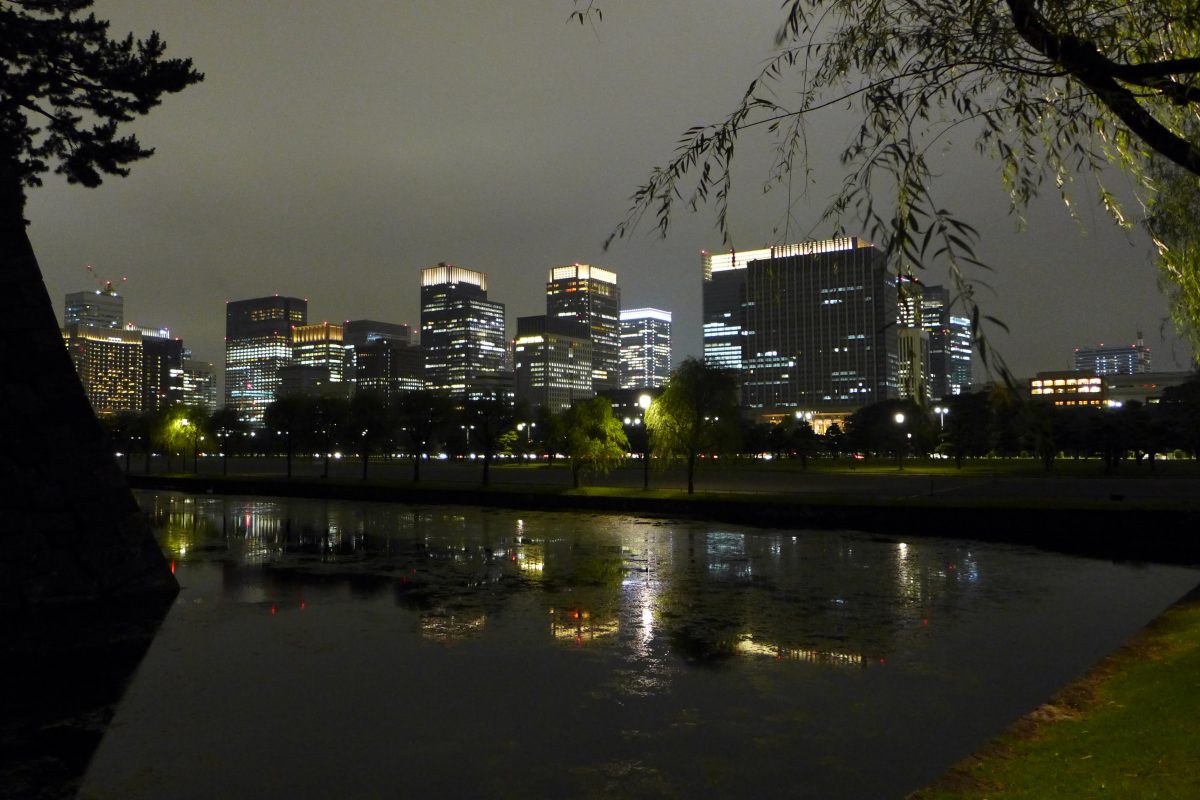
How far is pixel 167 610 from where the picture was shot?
15.8 m

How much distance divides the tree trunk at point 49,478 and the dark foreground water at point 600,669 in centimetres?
158

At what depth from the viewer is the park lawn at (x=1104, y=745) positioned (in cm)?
638

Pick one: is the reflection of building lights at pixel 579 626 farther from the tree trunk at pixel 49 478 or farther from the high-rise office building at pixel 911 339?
the high-rise office building at pixel 911 339

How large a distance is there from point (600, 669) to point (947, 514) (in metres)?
20.8

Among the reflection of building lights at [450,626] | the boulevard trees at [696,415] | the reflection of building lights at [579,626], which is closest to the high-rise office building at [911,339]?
the reflection of building lights at [579,626]

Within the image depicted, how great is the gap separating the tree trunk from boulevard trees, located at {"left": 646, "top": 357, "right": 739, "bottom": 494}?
88.8 ft

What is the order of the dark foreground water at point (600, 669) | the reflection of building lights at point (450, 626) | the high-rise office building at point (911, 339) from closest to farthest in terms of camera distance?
1. the high-rise office building at point (911, 339)
2. the dark foreground water at point (600, 669)
3. the reflection of building lights at point (450, 626)

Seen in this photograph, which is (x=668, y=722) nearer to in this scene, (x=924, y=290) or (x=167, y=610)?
(x=924, y=290)

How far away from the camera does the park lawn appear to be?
6.38 metres

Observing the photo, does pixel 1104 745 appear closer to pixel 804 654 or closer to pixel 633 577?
pixel 804 654

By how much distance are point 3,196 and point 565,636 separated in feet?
47.0

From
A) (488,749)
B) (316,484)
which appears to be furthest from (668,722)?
(316,484)

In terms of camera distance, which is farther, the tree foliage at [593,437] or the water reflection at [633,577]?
the tree foliage at [593,437]

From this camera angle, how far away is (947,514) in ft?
94.3
